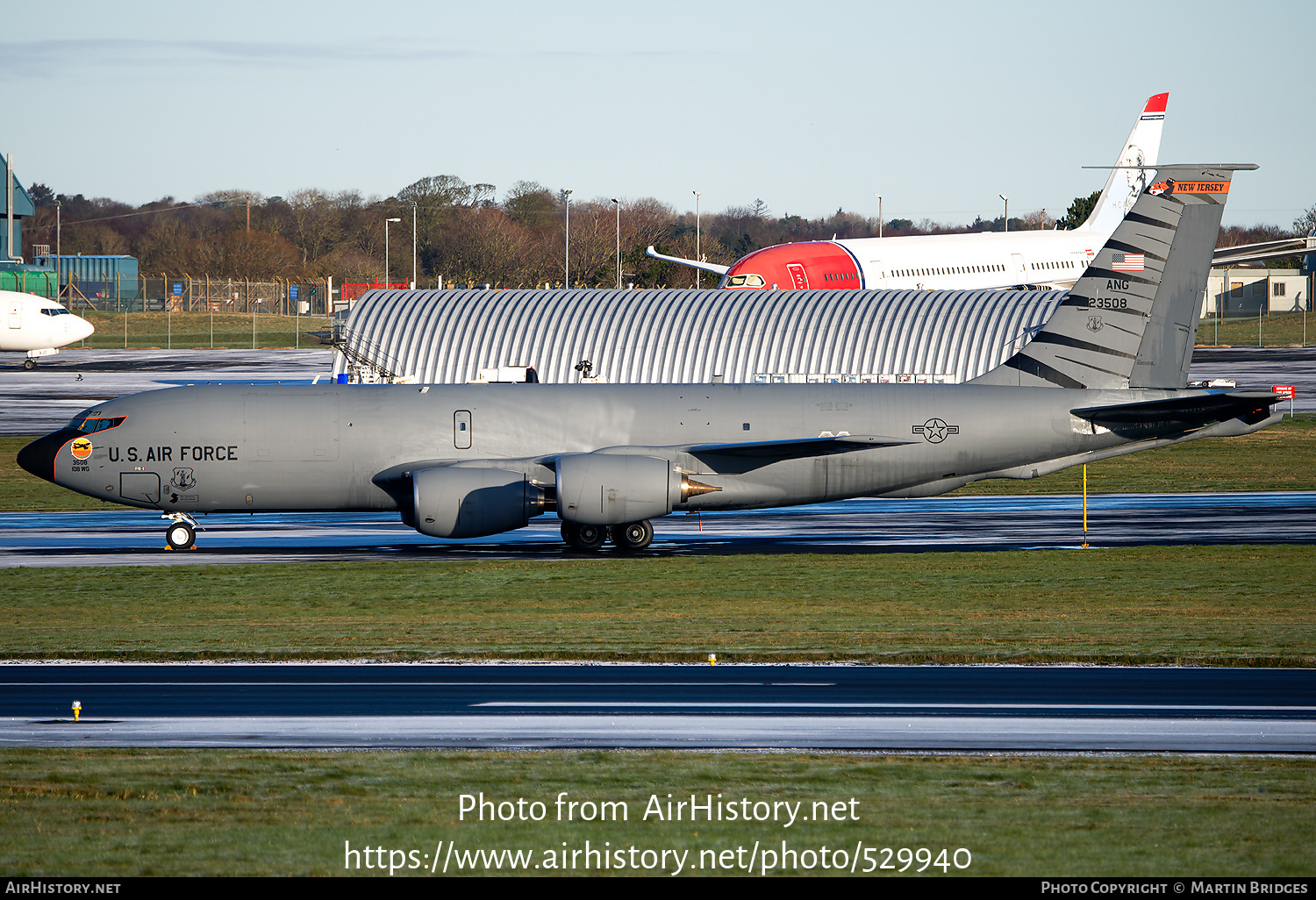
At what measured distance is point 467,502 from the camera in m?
30.9

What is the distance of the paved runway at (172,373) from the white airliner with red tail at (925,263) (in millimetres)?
10879

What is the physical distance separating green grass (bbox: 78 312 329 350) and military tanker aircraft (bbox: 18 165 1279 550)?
78.0 metres

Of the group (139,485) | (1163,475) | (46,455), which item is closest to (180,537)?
(139,485)

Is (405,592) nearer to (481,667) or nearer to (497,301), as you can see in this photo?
(481,667)

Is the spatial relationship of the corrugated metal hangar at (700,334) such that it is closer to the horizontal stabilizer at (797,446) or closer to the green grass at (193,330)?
the horizontal stabilizer at (797,446)

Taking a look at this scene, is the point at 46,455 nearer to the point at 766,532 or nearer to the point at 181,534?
the point at 181,534

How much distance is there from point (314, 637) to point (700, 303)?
134 feet

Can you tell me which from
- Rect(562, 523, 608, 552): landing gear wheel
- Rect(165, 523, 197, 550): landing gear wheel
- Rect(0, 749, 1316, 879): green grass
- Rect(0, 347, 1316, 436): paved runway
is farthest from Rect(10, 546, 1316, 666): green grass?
Rect(0, 347, 1316, 436): paved runway

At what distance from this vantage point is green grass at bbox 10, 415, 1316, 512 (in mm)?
43531

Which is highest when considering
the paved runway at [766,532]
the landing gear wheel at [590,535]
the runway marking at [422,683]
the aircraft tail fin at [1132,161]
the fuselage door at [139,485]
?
the aircraft tail fin at [1132,161]

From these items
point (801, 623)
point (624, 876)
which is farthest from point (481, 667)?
point (624, 876)

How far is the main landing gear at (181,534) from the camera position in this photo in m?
32.7

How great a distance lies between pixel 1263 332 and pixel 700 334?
78.4 meters

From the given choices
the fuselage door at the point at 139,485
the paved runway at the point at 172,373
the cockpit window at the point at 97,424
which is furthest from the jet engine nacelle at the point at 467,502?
the paved runway at the point at 172,373
